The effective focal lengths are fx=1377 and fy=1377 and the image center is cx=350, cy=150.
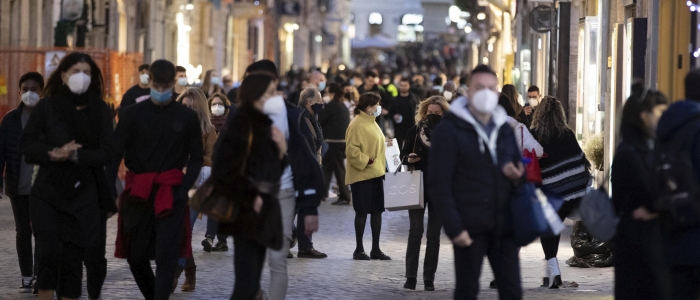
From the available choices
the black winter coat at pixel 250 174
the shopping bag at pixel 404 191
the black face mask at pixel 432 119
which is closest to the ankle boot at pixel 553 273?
the shopping bag at pixel 404 191

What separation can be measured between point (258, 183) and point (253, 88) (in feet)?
1.85

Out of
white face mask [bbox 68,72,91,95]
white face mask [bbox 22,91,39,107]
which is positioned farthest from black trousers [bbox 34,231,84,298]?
white face mask [bbox 22,91,39,107]

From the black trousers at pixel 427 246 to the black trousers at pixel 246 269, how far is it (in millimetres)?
3280

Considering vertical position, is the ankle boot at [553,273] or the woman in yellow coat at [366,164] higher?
the woman in yellow coat at [366,164]

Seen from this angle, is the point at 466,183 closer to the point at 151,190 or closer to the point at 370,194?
the point at 151,190

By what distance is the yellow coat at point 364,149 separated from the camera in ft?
42.9

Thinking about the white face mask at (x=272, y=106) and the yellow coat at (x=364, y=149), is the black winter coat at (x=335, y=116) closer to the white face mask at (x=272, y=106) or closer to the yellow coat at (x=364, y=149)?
the yellow coat at (x=364, y=149)

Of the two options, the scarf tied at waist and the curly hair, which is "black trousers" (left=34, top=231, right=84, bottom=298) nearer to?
the scarf tied at waist

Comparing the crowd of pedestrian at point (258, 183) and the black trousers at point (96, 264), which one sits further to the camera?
the black trousers at point (96, 264)

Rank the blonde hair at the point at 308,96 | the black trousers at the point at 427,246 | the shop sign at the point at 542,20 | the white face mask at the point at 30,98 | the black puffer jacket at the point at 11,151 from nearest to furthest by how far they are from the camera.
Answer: the black puffer jacket at the point at 11,151 → the white face mask at the point at 30,98 → the black trousers at the point at 427,246 → the blonde hair at the point at 308,96 → the shop sign at the point at 542,20

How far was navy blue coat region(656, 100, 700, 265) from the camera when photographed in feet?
22.5

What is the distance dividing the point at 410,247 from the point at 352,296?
33.6 inches

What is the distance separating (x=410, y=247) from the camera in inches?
443

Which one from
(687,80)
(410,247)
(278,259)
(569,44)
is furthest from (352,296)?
(569,44)
